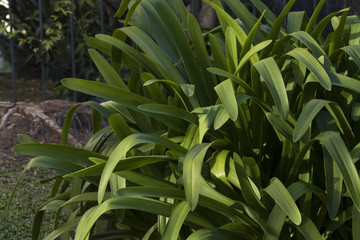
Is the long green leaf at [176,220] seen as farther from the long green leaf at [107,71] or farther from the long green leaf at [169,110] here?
the long green leaf at [107,71]

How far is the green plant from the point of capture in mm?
1748

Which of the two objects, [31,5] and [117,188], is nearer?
[117,188]

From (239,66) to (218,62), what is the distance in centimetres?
27

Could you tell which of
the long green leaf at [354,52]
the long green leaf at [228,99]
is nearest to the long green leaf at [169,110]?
the long green leaf at [228,99]

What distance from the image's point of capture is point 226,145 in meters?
1.97

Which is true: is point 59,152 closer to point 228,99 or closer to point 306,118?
point 228,99

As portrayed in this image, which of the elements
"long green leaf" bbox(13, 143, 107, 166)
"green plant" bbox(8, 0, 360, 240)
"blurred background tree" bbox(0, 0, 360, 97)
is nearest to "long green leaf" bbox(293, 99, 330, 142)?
"green plant" bbox(8, 0, 360, 240)

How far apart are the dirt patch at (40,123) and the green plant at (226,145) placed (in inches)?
90.8

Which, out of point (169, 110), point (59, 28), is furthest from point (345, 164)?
point (59, 28)

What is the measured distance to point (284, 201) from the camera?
169 cm

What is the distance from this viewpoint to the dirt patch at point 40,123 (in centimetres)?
458

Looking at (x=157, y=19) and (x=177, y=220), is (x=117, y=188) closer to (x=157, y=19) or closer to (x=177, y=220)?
(x=177, y=220)

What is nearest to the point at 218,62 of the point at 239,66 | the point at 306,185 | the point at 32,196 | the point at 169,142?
the point at 239,66

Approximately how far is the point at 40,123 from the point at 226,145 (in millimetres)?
2997
